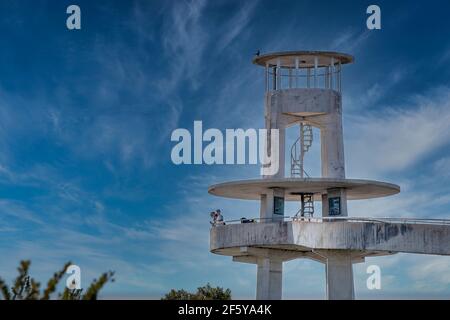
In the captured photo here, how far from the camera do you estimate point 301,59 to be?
56312 mm

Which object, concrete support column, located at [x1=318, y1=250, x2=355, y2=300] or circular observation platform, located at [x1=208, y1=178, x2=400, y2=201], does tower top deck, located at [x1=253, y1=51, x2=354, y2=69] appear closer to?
circular observation platform, located at [x1=208, y1=178, x2=400, y2=201]

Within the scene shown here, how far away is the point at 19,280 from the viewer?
19547 mm

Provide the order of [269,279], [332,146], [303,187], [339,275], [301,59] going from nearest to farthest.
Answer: [339,275]
[303,187]
[269,279]
[301,59]
[332,146]

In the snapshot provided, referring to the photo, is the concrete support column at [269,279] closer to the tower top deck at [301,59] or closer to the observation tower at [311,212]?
the observation tower at [311,212]

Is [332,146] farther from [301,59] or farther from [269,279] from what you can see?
[269,279]

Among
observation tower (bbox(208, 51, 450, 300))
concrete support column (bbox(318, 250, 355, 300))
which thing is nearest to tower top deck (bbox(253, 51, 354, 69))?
observation tower (bbox(208, 51, 450, 300))

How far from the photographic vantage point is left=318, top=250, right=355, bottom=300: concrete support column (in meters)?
51.9

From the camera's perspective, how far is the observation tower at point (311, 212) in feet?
163

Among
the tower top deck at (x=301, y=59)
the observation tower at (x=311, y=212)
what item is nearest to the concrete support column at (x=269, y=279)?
the observation tower at (x=311, y=212)

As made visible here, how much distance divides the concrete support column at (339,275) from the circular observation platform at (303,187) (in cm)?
499

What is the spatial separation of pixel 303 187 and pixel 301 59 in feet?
28.9

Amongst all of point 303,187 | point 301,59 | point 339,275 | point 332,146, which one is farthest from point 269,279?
point 301,59
